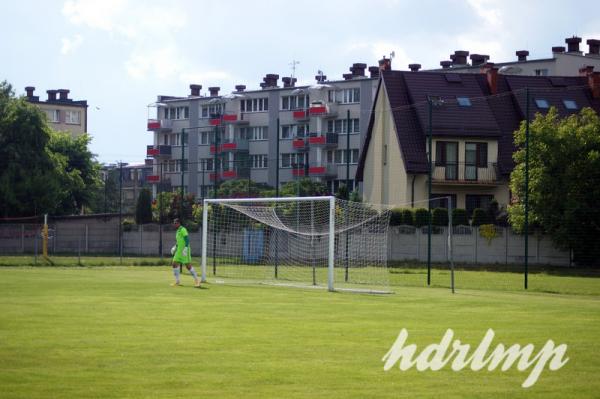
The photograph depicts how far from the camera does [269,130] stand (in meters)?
99.6

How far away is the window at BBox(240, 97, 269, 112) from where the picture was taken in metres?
100

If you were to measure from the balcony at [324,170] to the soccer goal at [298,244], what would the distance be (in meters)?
41.5

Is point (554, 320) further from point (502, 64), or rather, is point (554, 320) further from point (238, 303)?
point (502, 64)

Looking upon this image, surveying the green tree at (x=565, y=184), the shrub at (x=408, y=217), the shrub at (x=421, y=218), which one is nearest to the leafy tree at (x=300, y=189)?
the shrub at (x=408, y=217)

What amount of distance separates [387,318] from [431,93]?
4605 cm

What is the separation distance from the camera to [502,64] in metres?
94.4

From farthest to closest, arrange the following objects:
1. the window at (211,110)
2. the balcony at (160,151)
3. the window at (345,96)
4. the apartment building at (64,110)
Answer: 1. the apartment building at (64,110)
2. the balcony at (160,151)
3. the window at (211,110)
4. the window at (345,96)

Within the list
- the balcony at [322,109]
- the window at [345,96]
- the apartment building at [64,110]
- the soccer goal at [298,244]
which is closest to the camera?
the soccer goal at [298,244]

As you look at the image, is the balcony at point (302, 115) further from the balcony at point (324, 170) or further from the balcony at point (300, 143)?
the balcony at point (324, 170)

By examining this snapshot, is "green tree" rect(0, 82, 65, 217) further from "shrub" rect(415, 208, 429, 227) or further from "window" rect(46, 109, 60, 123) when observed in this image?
"window" rect(46, 109, 60, 123)

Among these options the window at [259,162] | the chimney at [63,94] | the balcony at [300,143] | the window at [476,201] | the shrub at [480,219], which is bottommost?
the shrub at [480,219]

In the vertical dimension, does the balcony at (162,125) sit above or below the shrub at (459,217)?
above

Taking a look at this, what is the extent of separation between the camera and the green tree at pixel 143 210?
68.6 meters

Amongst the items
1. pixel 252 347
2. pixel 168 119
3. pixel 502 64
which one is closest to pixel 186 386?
pixel 252 347
